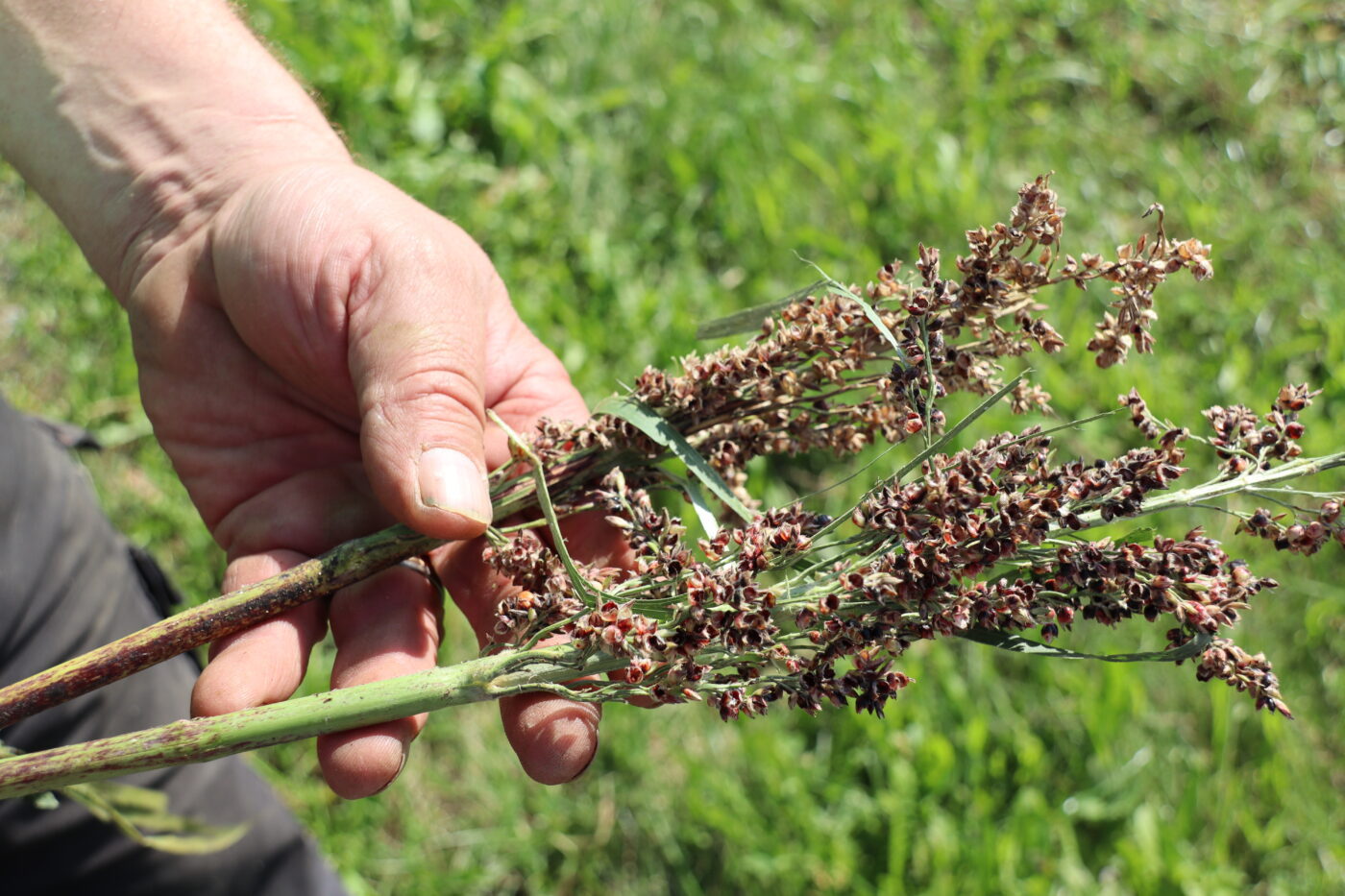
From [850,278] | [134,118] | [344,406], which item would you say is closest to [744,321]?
[344,406]

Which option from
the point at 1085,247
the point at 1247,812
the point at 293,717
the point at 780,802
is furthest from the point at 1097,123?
the point at 293,717

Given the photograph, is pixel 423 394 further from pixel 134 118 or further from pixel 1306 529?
pixel 1306 529

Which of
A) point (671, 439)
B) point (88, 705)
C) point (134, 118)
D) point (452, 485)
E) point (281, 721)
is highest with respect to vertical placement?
point (134, 118)

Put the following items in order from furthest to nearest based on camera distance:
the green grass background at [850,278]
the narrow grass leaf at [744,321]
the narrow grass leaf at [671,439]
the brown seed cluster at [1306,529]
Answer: the green grass background at [850,278] < the narrow grass leaf at [744,321] < the narrow grass leaf at [671,439] < the brown seed cluster at [1306,529]

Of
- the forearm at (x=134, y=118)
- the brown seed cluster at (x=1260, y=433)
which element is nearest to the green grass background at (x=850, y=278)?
the forearm at (x=134, y=118)

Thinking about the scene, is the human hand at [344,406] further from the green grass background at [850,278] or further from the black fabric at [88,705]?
the green grass background at [850,278]

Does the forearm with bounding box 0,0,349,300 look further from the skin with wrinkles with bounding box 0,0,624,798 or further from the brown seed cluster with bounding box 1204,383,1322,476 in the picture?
the brown seed cluster with bounding box 1204,383,1322,476
